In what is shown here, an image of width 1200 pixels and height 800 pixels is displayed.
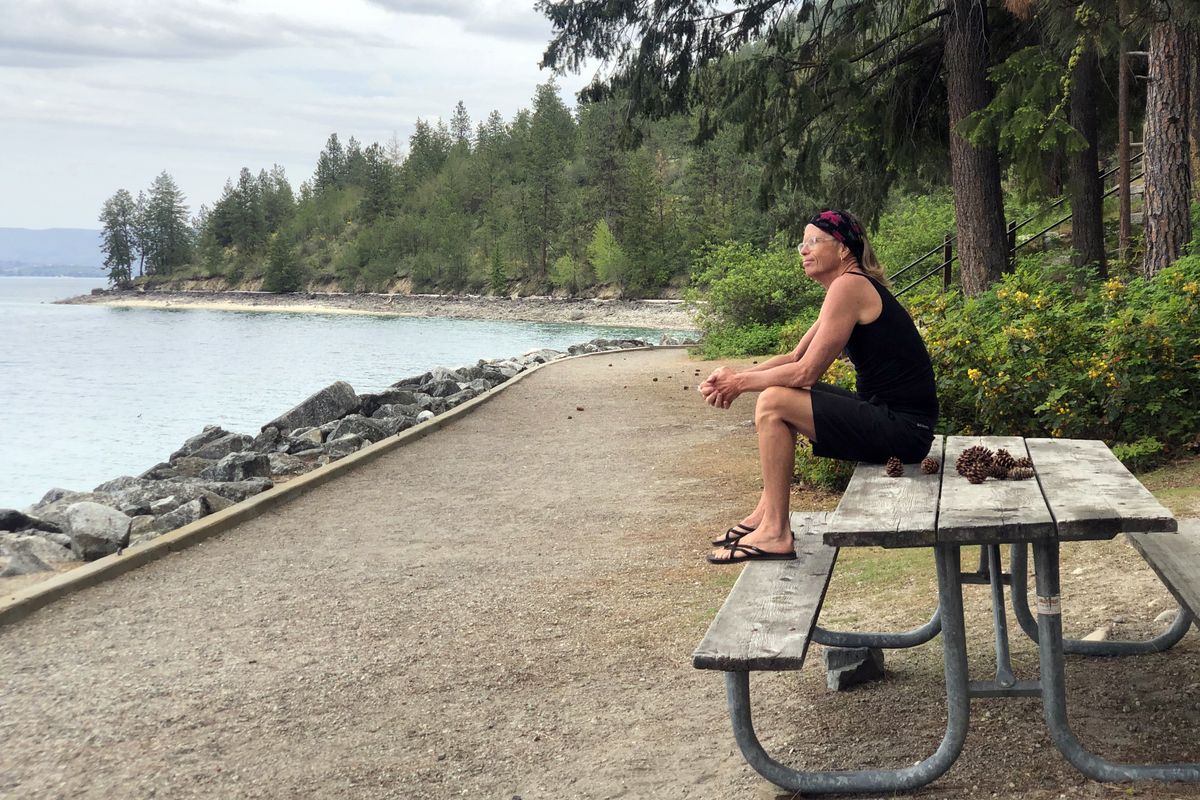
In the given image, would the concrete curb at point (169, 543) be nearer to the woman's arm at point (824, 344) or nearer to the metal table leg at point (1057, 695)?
the woman's arm at point (824, 344)

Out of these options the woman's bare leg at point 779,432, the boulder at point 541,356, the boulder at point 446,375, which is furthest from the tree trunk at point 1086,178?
the boulder at point 541,356

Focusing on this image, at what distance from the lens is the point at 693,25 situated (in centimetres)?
1355

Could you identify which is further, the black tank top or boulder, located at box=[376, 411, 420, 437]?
boulder, located at box=[376, 411, 420, 437]

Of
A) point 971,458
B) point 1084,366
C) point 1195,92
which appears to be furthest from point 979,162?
point 971,458

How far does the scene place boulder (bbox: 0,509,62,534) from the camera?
9438mm

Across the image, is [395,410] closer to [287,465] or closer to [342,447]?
[342,447]

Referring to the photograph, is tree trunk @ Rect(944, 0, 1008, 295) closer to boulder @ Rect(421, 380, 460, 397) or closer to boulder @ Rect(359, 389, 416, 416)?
boulder @ Rect(359, 389, 416, 416)

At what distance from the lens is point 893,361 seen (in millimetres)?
4105

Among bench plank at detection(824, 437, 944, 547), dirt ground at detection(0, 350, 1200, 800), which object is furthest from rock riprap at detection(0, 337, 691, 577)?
bench plank at detection(824, 437, 944, 547)

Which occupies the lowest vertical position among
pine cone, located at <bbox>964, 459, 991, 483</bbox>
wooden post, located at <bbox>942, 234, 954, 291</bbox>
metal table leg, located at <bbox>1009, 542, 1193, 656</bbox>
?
metal table leg, located at <bbox>1009, 542, 1193, 656</bbox>

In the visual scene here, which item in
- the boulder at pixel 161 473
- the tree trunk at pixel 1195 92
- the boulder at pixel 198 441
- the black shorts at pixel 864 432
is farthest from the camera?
the boulder at pixel 198 441

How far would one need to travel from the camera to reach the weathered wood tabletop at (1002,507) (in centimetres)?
292

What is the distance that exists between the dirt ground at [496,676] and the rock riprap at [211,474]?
3.01 feet

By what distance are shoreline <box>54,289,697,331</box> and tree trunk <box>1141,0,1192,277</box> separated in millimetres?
42601
